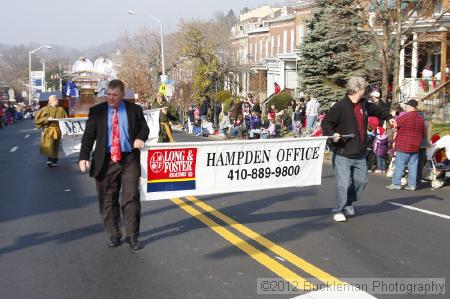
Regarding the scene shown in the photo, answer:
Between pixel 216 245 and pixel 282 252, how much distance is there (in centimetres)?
81

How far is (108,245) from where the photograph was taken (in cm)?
748

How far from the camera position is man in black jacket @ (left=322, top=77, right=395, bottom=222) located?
860 cm

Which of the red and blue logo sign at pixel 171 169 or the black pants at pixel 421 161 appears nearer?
the red and blue logo sign at pixel 171 169

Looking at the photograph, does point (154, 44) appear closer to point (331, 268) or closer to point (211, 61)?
point (211, 61)

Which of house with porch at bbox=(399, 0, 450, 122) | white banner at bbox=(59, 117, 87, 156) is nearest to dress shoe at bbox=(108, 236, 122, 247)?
white banner at bbox=(59, 117, 87, 156)

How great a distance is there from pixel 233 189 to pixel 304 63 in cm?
2316

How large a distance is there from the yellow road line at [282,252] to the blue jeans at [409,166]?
4.70 metres

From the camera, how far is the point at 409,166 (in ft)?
41.9

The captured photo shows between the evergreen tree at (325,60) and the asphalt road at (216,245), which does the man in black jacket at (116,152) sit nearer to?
the asphalt road at (216,245)

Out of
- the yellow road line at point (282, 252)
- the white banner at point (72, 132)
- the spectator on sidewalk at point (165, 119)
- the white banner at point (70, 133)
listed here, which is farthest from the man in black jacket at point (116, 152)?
the white banner at point (70, 133)

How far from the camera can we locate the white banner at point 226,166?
7.83 m

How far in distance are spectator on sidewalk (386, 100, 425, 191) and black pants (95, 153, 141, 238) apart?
707 centimetres

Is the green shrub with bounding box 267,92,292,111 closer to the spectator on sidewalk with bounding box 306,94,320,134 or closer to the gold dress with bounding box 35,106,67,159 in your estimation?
the spectator on sidewalk with bounding box 306,94,320,134

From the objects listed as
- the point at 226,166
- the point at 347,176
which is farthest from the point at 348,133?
the point at 226,166
